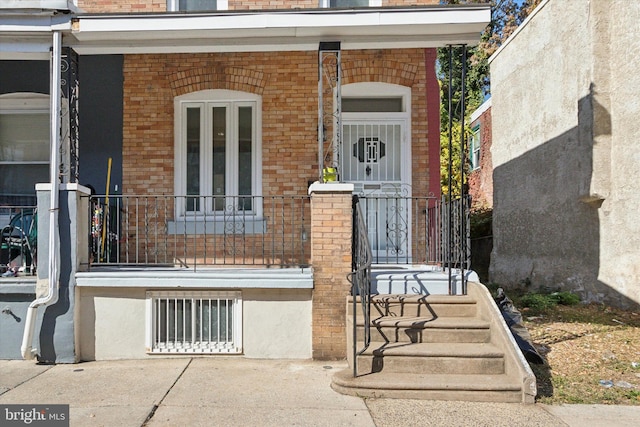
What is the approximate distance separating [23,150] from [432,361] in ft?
21.5

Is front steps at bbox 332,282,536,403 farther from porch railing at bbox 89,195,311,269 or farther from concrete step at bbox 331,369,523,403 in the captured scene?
porch railing at bbox 89,195,311,269

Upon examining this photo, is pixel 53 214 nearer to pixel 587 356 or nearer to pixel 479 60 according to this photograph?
pixel 587 356

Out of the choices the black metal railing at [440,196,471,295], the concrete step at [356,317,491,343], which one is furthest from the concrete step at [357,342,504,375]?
the black metal railing at [440,196,471,295]

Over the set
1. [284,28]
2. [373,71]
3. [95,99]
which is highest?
[284,28]

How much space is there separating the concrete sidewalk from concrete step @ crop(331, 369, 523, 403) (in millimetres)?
70

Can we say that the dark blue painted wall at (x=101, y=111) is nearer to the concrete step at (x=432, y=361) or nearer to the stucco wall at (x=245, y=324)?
the stucco wall at (x=245, y=324)

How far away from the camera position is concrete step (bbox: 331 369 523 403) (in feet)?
15.5

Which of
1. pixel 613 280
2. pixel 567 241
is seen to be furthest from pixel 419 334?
pixel 567 241

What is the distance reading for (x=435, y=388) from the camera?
187 inches

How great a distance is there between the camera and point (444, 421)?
4.29 meters

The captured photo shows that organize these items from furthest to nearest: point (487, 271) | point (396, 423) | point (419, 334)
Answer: point (487, 271)
point (419, 334)
point (396, 423)

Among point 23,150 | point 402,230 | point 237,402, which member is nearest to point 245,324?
point 237,402

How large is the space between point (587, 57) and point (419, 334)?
602cm

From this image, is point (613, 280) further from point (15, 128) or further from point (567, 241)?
point (15, 128)
